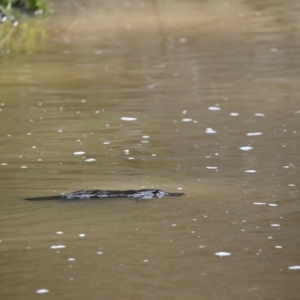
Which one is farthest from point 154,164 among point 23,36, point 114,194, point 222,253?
point 23,36

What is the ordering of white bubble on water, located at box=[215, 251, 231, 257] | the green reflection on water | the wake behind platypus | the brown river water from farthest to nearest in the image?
the green reflection on water → the wake behind platypus → white bubble on water, located at box=[215, 251, 231, 257] → the brown river water

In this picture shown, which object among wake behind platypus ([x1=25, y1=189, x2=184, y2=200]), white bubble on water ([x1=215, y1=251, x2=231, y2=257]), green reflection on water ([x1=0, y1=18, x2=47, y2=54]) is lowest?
green reflection on water ([x1=0, y1=18, x2=47, y2=54])

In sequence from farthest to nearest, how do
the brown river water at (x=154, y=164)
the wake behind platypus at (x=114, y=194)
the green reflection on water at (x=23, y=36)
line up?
the green reflection on water at (x=23, y=36), the wake behind platypus at (x=114, y=194), the brown river water at (x=154, y=164)

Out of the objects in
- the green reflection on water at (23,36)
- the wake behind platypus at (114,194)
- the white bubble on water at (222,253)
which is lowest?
the green reflection on water at (23,36)

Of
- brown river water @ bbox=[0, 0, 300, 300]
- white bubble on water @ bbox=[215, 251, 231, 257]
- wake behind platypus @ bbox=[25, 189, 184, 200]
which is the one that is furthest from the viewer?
wake behind platypus @ bbox=[25, 189, 184, 200]

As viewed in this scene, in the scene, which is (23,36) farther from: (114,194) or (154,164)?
(114,194)

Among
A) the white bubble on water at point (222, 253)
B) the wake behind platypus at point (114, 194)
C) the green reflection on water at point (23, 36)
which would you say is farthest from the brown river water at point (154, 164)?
the green reflection on water at point (23, 36)

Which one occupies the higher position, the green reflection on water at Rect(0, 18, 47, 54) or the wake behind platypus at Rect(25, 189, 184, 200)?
the wake behind platypus at Rect(25, 189, 184, 200)

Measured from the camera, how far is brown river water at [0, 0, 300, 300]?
Answer: 6.06 meters

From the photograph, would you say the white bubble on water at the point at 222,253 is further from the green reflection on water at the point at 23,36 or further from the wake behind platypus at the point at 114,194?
the green reflection on water at the point at 23,36

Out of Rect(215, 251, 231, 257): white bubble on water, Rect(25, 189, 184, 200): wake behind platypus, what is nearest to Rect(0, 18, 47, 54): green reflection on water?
Rect(25, 189, 184, 200): wake behind platypus

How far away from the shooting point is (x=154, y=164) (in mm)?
8750

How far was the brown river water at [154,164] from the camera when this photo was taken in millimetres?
6059

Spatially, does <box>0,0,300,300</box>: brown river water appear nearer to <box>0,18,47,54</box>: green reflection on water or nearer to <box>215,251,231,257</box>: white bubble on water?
<box>215,251,231,257</box>: white bubble on water
